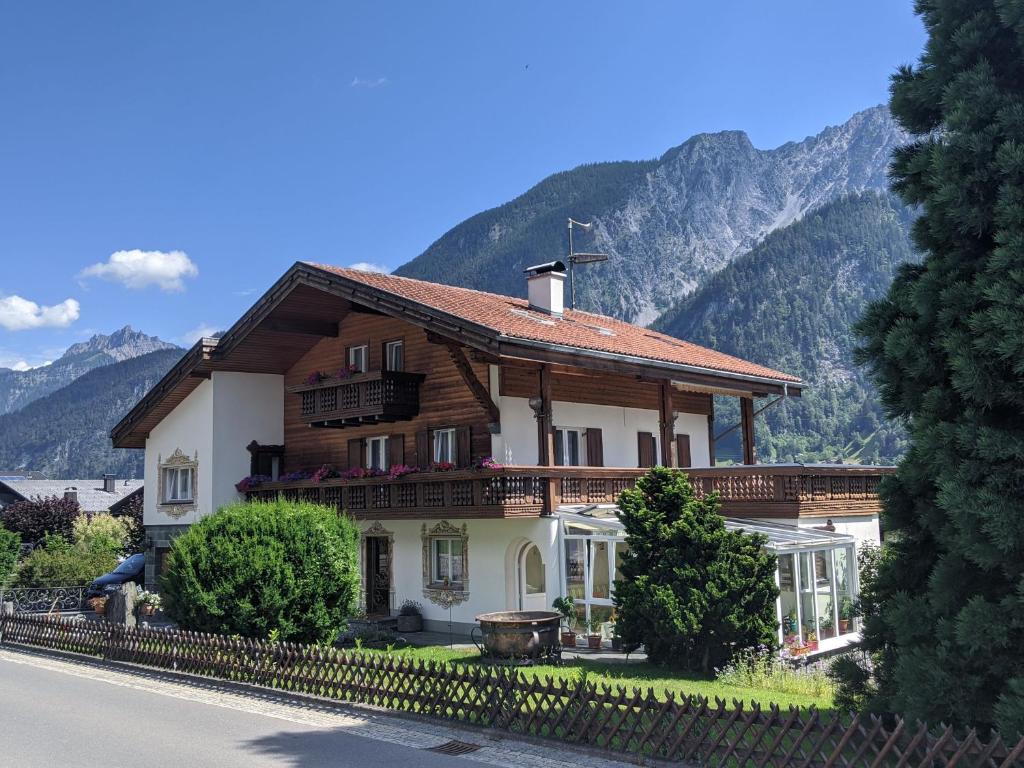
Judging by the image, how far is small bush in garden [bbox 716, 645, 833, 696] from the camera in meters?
13.5

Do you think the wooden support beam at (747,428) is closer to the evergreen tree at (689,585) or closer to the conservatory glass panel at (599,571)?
the conservatory glass panel at (599,571)

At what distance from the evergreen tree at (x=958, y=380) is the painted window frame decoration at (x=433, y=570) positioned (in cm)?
1426

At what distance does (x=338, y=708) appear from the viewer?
42.0 ft

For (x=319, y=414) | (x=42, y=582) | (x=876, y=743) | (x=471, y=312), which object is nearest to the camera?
(x=876, y=743)

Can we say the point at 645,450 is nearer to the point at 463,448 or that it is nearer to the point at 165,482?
the point at 463,448

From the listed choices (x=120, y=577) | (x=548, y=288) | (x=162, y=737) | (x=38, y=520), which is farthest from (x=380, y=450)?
(x=38, y=520)

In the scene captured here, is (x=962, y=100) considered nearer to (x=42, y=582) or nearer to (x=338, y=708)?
(x=338, y=708)

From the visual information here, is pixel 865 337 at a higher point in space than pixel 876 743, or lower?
higher

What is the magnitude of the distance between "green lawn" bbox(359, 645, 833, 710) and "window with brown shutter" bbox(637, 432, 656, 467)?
9.61 m

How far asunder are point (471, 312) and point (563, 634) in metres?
7.86

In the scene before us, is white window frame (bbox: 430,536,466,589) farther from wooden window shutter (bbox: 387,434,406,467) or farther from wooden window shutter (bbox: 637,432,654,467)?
wooden window shutter (bbox: 637,432,654,467)

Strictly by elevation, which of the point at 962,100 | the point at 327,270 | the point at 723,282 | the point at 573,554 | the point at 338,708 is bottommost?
the point at 338,708

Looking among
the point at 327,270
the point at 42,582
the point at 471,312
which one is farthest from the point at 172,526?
the point at 471,312

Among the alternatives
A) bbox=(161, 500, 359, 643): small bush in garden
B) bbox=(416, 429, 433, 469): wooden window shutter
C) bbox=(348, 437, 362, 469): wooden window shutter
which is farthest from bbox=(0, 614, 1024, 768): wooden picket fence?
bbox=(348, 437, 362, 469): wooden window shutter
